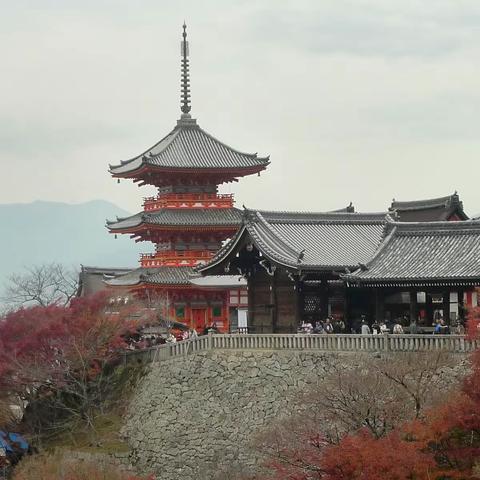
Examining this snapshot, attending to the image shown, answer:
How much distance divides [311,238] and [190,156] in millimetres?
11436

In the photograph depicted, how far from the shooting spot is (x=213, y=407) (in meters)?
39.6

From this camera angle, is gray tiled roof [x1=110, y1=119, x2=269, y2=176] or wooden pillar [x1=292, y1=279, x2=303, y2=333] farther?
gray tiled roof [x1=110, y1=119, x2=269, y2=176]

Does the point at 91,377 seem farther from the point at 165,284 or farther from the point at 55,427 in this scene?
the point at 165,284

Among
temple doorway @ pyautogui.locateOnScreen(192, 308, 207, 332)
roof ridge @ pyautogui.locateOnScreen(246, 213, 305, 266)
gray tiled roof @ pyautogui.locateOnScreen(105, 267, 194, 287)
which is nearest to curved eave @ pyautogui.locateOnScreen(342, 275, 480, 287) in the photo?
roof ridge @ pyautogui.locateOnScreen(246, 213, 305, 266)

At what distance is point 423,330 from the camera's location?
38906 millimetres

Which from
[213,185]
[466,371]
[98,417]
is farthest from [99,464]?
[213,185]

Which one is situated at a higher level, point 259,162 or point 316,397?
point 259,162

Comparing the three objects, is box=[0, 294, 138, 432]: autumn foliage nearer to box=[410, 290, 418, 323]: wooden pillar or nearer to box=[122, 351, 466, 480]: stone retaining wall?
box=[122, 351, 466, 480]: stone retaining wall

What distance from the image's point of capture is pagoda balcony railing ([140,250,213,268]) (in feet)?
176

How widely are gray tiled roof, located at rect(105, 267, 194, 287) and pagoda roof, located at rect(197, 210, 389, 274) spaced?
7.31 metres

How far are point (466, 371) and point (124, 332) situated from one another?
47.5ft

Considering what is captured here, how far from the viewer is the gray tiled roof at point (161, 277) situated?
171ft

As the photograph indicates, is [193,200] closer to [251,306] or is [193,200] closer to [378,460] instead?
[251,306]

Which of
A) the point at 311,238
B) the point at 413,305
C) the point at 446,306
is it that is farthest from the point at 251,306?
the point at 446,306
